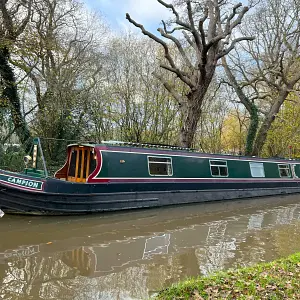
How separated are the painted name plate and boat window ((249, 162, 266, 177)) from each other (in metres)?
8.53

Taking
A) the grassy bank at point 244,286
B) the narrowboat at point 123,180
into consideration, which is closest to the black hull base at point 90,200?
the narrowboat at point 123,180

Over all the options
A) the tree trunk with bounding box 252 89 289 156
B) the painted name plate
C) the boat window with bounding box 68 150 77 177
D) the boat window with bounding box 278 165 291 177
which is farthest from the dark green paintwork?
the tree trunk with bounding box 252 89 289 156

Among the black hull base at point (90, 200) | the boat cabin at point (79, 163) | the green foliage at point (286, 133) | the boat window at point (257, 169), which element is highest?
the green foliage at point (286, 133)

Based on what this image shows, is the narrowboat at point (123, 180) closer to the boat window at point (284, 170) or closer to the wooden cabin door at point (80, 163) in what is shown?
the wooden cabin door at point (80, 163)

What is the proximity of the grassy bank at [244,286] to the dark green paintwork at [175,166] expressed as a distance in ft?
17.7

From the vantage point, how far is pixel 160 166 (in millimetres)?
10422

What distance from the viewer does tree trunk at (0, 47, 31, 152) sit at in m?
12.1

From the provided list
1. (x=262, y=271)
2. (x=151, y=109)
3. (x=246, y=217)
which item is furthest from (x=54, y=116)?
(x=262, y=271)

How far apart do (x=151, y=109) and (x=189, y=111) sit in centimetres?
390

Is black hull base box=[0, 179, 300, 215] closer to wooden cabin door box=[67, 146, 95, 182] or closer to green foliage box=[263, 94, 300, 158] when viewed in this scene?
wooden cabin door box=[67, 146, 95, 182]

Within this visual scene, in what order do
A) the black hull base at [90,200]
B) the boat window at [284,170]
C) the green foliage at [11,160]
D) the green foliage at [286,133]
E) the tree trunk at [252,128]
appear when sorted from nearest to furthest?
the black hull base at [90,200], the green foliage at [11,160], the boat window at [284,170], the tree trunk at [252,128], the green foliage at [286,133]

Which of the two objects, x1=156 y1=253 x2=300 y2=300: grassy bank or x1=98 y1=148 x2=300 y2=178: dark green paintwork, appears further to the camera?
x1=98 y1=148 x2=300 y2=178: dark green paintwork

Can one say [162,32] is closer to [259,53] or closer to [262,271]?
[259,53]

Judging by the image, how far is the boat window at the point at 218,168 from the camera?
11.8 meters
